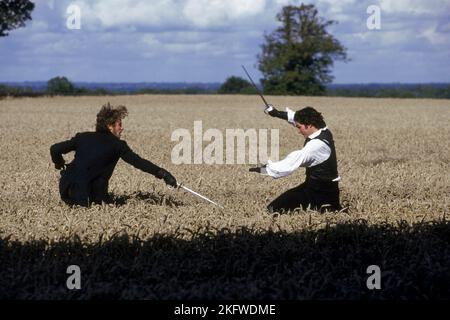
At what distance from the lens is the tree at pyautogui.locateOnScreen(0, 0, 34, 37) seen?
168 ft

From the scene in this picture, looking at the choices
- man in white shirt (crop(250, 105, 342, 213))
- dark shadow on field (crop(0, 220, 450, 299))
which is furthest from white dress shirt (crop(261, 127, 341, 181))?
dark shadow on field (crop(0, 220, 450, 299))

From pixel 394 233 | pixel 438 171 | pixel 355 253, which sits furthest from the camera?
pixel 438 171

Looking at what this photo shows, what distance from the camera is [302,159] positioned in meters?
8.01

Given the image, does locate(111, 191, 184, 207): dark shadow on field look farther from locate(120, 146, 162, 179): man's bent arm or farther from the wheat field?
locate(120, 146, 162, 179): man's bent arm

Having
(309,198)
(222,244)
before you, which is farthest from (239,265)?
(309,198)

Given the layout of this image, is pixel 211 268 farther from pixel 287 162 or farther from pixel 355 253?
pixel 287 162

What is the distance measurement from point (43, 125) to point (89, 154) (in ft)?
56.4

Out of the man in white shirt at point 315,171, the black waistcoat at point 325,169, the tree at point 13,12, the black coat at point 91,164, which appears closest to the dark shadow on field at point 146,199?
the black coat at point 91,164

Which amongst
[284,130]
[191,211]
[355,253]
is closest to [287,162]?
[191,211]

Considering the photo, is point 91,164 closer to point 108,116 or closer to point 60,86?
point 108,116

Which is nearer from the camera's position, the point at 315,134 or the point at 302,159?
the point at 302,159

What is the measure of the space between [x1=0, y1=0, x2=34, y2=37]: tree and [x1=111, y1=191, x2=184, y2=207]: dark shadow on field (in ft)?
145

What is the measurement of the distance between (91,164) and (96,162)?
0.19 ft

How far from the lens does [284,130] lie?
79.8ft
